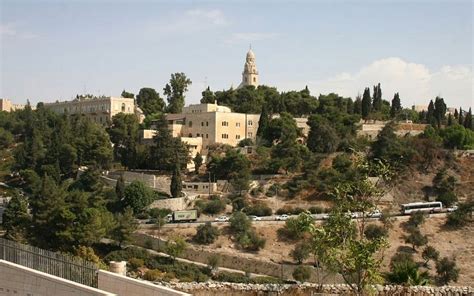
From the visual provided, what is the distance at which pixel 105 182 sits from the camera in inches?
2072

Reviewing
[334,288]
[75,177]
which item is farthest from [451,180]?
[334,288]

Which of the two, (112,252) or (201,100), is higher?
(201,100)

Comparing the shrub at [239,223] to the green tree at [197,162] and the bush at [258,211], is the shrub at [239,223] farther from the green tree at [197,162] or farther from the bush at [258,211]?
the green tree at [197,162]

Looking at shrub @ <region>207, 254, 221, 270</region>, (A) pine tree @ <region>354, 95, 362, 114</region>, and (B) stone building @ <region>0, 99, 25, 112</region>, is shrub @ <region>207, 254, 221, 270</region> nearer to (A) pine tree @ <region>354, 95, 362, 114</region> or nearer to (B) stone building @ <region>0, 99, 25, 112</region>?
(A) pine tree @ <region>354, 95, 362, 114</region>

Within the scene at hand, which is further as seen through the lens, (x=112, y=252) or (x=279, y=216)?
(x=279, y=216)

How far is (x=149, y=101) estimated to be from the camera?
78500 mm

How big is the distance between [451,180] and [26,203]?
32.4 m

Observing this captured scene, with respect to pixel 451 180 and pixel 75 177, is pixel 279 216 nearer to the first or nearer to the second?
pixel 451 180

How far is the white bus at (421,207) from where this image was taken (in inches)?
1774

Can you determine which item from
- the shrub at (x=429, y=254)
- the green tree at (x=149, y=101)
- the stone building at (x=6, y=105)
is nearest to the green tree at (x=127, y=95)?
the green tree at (x=149, y=101)

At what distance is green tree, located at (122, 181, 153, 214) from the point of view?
45.7m

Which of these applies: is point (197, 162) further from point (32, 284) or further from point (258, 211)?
point (32, 284)

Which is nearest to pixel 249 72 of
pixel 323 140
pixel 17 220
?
pixel 323 140

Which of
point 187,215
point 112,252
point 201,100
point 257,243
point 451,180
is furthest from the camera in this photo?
point 201,100
